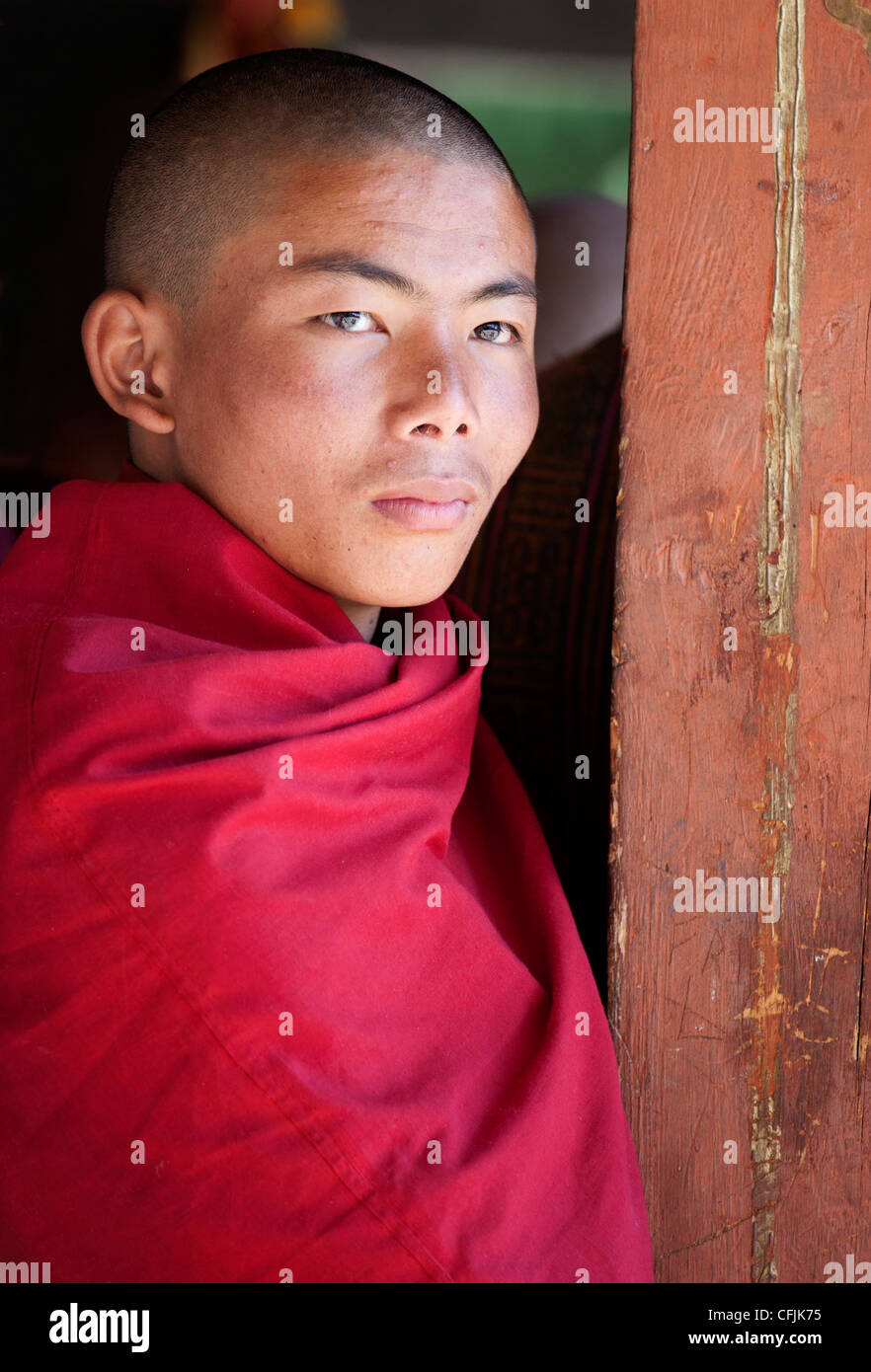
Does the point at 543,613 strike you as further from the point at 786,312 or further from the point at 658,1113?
the point at 658,1113

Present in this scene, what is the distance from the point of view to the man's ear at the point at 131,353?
1.38 meters

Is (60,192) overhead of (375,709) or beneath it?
overhead

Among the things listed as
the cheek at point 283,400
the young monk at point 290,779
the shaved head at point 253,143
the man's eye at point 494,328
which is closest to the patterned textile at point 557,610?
the young monk at point 290,779

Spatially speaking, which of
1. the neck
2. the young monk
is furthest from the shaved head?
the neck

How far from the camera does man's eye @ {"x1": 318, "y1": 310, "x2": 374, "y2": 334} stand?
49.6 inches

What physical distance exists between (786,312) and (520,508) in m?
0.75

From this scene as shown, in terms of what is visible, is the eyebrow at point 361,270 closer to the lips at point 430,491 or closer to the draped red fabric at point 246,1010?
the lips at point 430,491

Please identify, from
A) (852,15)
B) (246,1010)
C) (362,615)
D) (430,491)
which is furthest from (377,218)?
(246,1010)

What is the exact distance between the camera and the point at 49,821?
1056 millimetres

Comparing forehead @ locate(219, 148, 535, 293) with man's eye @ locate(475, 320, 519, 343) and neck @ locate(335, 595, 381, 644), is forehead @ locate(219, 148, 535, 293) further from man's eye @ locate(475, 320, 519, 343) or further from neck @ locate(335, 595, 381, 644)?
neck @ locate(335, 595, 381, 644)

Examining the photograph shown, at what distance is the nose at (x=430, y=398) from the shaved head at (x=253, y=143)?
23cm

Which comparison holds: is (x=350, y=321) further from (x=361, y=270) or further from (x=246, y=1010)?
(x=246, y=1010)

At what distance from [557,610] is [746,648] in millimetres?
655
